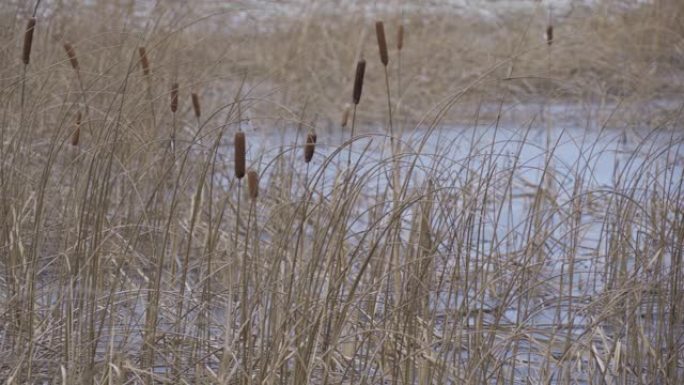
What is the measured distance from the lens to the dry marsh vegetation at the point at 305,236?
66.2 inches

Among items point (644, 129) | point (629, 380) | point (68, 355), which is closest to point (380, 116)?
point (644, 129)

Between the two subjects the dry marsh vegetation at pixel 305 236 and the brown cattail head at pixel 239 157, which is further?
the dry marsh vegetation at pixel 305 236

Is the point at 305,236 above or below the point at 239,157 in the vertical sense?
below

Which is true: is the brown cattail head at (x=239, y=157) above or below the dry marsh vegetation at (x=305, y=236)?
above

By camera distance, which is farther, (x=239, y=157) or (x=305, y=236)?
(x=305, y=236)

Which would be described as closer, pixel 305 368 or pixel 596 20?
pixel 305 368

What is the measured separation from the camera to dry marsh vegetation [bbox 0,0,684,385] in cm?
168

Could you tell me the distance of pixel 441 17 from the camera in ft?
23.5

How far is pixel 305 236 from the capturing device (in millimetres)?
2646

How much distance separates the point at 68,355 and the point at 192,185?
1.75 meters

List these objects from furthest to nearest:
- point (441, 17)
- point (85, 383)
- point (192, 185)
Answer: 1. point (441, 17)
2. point (192, 185)
3. point (85, 383)

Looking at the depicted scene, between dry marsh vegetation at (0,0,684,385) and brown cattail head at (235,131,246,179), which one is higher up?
brown cattail head at (235,131,246,179)

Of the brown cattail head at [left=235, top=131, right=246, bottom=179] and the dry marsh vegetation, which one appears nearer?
the brown cattail head at [left=235, top=131, right=246, bottom=179]

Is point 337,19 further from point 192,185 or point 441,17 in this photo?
point 192,185
